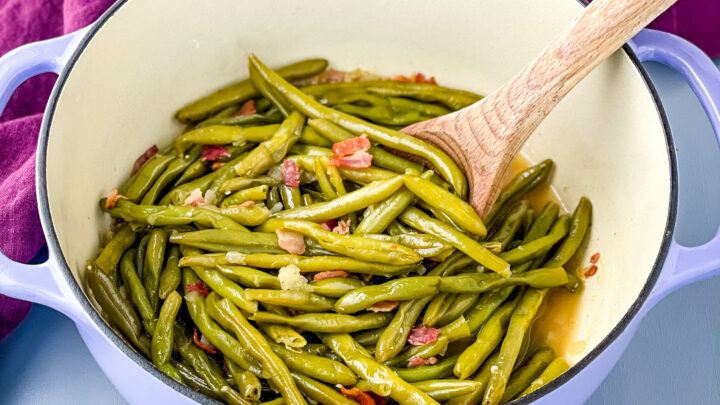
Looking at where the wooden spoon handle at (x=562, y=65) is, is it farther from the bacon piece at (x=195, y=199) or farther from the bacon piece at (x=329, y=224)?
the bacon piece at (x=195, y=199)

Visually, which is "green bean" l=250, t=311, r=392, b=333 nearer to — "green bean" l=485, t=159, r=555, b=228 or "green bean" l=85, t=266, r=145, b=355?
"green bean" l=85, t=266, r=145, b=355

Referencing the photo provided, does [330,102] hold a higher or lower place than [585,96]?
lower

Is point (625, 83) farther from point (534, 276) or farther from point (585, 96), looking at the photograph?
point (534, 276)

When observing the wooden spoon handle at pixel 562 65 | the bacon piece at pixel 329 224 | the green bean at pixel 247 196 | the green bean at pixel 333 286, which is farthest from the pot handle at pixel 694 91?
the green bean at pixel 247 196

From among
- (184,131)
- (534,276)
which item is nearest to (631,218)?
(534,276)

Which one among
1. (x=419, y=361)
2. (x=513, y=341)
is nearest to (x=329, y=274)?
(x=419, y=361)
